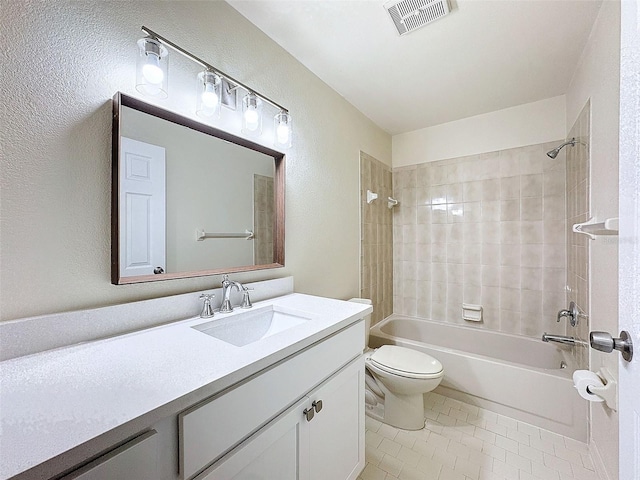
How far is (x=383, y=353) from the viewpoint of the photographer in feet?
6.35

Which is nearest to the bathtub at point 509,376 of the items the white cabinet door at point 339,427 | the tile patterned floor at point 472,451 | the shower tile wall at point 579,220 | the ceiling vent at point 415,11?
the tile patterned floor at point 472,451

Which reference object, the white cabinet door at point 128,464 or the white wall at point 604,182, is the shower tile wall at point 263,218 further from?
the white wall at point 604,182

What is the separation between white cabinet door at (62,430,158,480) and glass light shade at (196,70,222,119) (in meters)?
1.15

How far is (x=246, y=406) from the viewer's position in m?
0.71

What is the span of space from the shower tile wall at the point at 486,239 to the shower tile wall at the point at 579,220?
157 millimetres

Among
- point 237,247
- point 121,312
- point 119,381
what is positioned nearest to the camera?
point 119,381

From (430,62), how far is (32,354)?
232cm

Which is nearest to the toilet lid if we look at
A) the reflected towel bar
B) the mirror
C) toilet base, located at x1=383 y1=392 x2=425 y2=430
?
toilet base, located at x1=383 y1=392 x2=425 y2=430

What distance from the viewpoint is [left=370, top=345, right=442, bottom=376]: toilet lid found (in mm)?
1707

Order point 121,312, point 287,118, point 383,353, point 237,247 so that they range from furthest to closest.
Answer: point 383,353
point 287,118
point 237,247
point 121,312

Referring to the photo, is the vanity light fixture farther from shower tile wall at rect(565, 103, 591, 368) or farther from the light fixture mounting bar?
shower tile wall at rect(565, 103, 591, 368)

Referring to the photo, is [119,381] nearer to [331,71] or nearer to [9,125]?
[9,125]

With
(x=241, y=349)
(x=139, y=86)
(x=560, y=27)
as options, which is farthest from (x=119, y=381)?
(x=560, y=27)

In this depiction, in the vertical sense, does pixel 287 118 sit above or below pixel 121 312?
above
